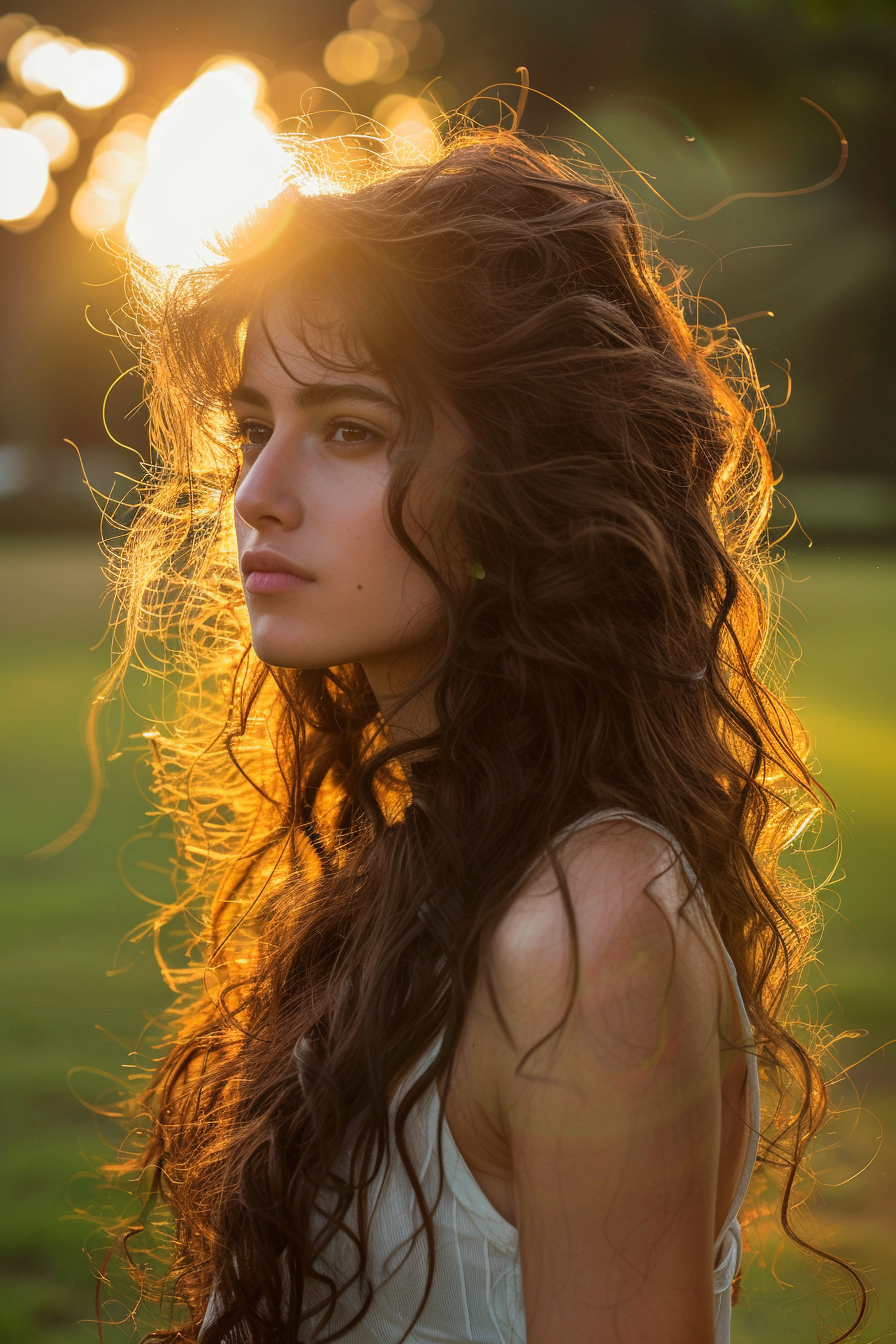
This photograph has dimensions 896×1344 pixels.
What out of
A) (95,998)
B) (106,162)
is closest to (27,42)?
(106,162)

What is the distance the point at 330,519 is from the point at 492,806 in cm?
49

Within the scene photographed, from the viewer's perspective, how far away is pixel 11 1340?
3.34 meters

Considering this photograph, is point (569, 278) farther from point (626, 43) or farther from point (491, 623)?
point (626, 43)

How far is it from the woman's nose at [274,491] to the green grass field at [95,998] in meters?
1.56

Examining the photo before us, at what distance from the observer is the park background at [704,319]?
4.14m

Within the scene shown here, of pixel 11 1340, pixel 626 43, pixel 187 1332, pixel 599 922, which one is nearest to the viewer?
pixel 599 922

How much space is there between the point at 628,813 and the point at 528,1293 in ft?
1.84

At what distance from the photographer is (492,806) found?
1.61m

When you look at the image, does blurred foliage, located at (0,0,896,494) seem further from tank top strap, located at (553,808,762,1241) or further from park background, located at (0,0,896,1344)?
tank top strap, located at (553,808,762,1241)

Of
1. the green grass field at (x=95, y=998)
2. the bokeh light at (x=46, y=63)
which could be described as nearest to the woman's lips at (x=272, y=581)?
the green grass field at (x=95, y=998)

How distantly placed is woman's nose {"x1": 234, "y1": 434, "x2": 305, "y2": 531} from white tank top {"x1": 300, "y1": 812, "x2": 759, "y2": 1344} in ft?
2.10

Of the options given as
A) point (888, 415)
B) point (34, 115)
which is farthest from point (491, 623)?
point (34, 115)

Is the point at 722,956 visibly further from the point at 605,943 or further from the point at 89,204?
the point at 89,204

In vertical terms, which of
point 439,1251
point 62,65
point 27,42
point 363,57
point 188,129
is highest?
point 27,42
